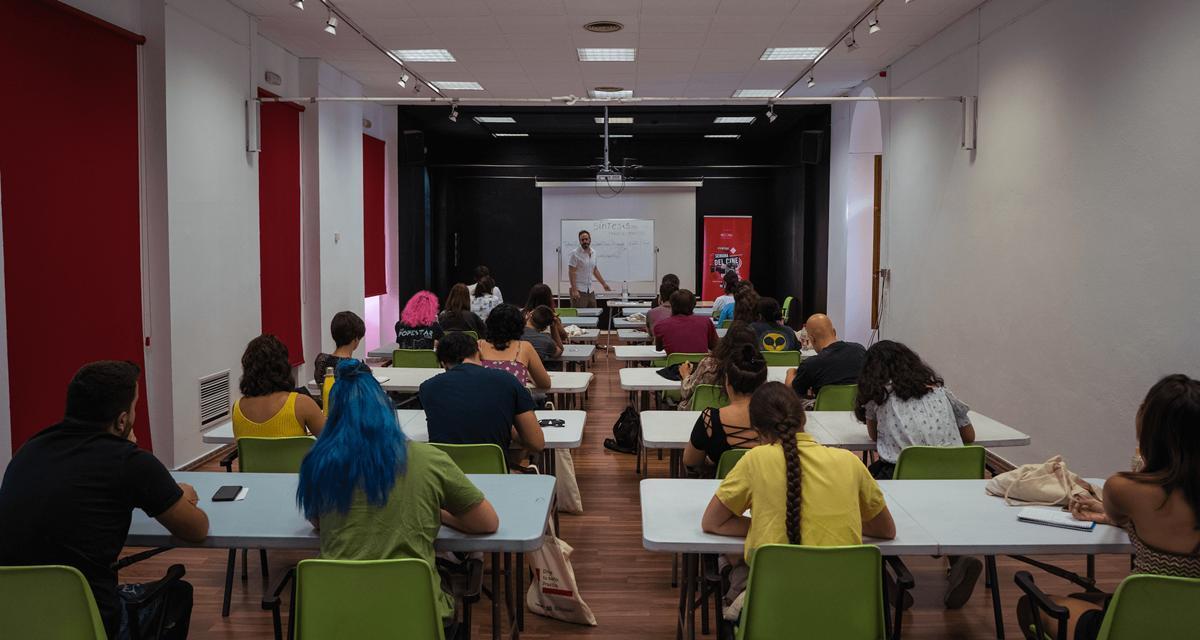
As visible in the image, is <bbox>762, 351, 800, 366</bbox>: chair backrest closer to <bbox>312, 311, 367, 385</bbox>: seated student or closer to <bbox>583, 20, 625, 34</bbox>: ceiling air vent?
<bbox>312, 311, 367, 385</bbox>: seated student

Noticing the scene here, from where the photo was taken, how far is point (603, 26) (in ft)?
24.9

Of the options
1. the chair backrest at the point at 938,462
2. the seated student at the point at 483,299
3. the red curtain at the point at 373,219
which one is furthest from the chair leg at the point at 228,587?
the red curtain at the point at 373,219

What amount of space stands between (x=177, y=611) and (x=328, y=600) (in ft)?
2.50

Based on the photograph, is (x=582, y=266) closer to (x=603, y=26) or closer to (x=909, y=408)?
(x=603, y=26)

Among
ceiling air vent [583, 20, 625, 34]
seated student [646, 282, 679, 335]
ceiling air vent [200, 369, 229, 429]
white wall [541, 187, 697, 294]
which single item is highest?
ceiling air vent [583, 20, 625, 34]

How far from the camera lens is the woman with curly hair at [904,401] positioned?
365 cm

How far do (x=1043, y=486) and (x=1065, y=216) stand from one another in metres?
3.47

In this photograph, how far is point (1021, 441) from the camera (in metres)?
4.00

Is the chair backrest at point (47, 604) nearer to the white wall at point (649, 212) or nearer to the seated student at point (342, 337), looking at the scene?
the seated student at point (342, 337)

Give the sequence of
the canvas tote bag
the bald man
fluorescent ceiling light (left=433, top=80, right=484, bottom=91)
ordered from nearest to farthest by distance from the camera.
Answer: the canvas tote bag → the bald man → fluorescent ceiling light (left=433, top=80, right=484, bottom=91)

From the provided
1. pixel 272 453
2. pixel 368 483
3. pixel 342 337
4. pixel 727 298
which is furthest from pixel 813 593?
pixel 727 298

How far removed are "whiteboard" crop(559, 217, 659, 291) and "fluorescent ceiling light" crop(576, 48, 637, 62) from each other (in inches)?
224

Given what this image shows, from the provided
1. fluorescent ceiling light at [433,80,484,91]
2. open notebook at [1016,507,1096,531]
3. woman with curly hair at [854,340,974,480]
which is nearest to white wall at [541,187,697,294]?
fluorescent ceiling light at [433,80,484,91]

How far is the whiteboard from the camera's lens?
14695 millimetres
